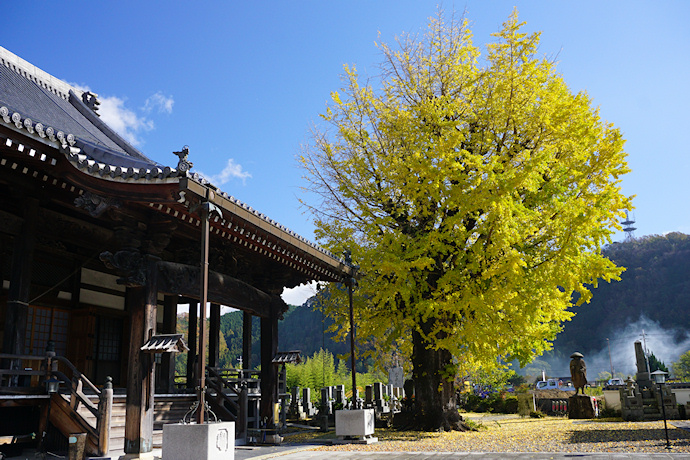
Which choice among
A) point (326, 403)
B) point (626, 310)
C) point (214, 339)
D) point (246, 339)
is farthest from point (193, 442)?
point (626, 310)

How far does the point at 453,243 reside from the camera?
13.7m

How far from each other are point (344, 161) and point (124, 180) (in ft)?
28.3

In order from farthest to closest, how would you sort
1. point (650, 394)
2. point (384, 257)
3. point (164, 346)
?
point (650, 394) < point (384, 257) < point (164, 346)

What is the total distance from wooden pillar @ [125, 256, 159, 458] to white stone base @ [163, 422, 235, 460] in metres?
1.95

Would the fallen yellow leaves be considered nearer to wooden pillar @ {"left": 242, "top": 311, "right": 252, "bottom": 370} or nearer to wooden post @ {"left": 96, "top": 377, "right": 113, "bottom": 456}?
wooden pillar @ {"left": 242, "top": 311, "right": 252, "bottom": 370}

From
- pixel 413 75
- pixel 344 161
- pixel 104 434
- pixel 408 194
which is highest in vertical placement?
pixel 413 75

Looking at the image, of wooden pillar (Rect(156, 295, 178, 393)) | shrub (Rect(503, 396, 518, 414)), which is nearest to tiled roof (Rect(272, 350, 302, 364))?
wooden pillar (Rect(156, 295, 178, 393))

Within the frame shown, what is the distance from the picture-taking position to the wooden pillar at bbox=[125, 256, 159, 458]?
8.48 metres

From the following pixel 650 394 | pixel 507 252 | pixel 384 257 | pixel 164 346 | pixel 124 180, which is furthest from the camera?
pixel 650 394

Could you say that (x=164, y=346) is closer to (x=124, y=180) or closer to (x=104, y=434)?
(x=104, y=434)

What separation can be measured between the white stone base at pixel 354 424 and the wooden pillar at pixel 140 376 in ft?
15.7

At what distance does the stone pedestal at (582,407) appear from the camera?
18.2 meters

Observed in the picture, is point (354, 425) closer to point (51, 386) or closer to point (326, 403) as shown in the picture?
point (51, 386)

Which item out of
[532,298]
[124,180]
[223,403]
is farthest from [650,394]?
[124,180]
